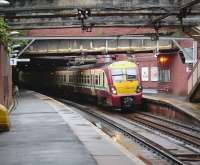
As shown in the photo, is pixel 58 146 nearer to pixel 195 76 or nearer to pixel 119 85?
pixel 119 85

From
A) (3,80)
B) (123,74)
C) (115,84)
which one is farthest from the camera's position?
(123,74)

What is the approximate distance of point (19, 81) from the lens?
91.5 m

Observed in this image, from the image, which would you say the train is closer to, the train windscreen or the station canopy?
the train windscreen

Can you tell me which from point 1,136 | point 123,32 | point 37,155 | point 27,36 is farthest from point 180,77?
point 37,155

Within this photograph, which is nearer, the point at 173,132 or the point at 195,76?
the point at 173,132

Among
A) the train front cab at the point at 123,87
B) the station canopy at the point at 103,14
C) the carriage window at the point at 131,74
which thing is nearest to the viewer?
the station canopy at the point at 103,14

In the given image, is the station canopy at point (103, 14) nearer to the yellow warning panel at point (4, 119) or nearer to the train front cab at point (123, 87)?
the train front cab at point (123, 87)

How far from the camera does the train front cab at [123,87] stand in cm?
A: 3522

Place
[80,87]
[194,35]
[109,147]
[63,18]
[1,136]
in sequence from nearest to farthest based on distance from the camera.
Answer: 1. [109,147]
2. [1,136]
3. [63,18]
4. [194,35]
5. [80,87]

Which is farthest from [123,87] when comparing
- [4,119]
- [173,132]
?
[4,119]

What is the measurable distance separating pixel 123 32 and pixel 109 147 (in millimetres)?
29969

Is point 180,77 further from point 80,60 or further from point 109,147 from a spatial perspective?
point 109,147

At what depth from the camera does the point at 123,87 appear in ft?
116

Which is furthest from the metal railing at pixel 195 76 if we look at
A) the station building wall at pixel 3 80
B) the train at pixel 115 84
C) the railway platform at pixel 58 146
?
the railway platform at pixel 58 146
